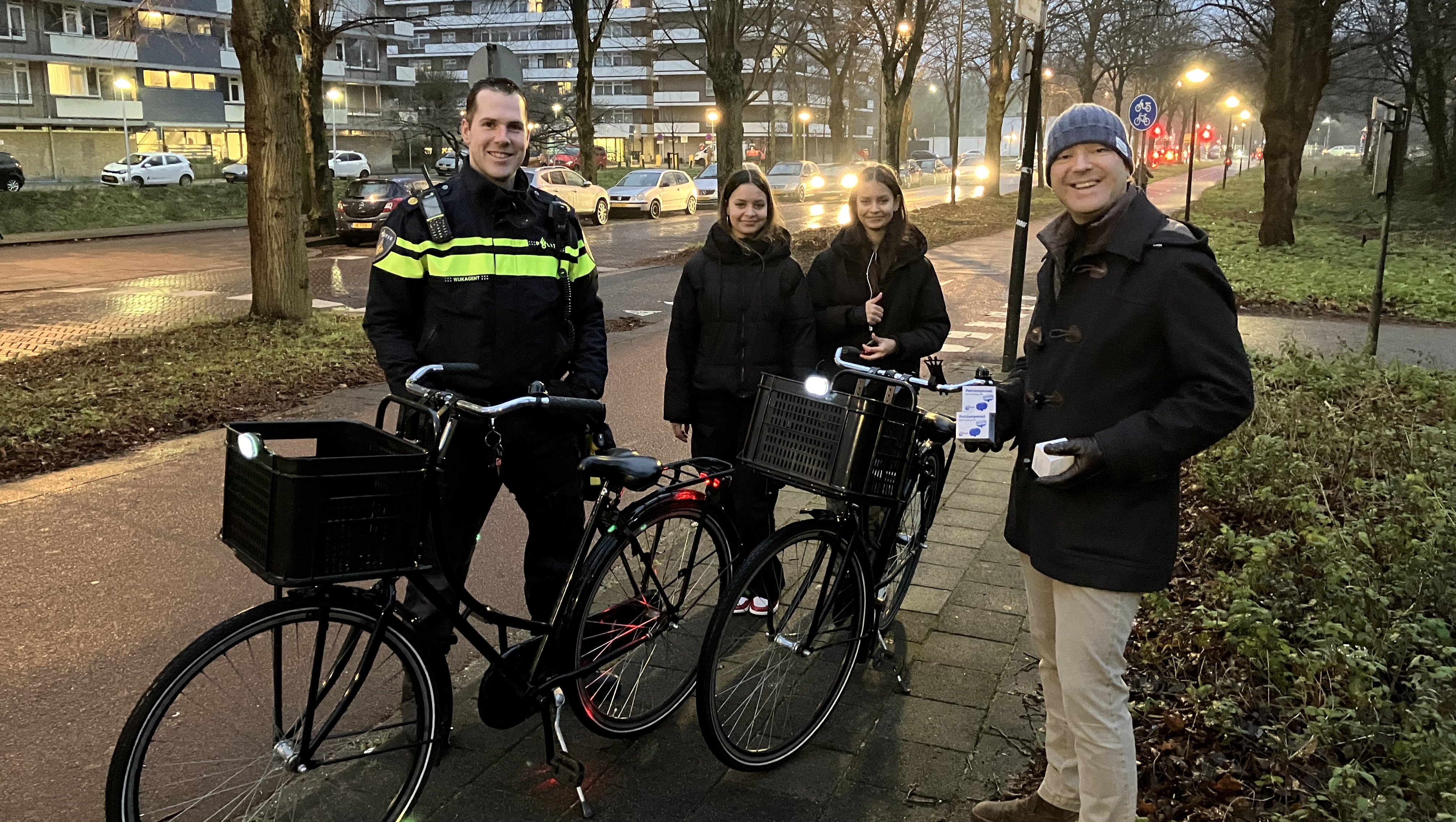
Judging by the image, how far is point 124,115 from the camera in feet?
173

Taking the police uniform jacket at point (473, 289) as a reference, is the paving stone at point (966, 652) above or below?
below

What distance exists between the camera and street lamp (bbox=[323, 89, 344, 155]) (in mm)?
60531

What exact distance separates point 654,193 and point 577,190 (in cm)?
389

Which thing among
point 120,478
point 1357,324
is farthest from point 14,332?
point 1357,324

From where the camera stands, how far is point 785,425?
10.5ft

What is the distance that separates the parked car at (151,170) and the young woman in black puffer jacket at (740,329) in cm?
4284

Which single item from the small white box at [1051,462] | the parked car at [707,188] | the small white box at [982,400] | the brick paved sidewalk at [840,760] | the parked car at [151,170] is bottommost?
the brick paved sidewalk at [840,760]

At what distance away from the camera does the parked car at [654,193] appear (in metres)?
33.3

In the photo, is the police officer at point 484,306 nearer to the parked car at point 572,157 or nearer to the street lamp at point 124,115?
the parked car at point 572,157

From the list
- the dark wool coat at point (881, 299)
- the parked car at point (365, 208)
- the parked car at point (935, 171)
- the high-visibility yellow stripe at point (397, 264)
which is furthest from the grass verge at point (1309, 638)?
the parked car at point (935, 171)

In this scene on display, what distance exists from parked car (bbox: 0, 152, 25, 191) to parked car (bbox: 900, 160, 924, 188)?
35792mm

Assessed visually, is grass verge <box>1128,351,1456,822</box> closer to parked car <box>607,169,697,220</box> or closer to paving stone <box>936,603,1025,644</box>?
paving stone <box>936,603,1025,644</box>

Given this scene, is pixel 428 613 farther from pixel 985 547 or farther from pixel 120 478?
pixel 120 478

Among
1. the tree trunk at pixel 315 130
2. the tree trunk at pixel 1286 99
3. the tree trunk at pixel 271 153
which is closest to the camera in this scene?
the tree trunk at pixel 271 153
